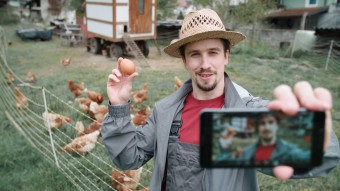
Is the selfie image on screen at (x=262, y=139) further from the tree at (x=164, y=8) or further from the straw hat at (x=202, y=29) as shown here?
the tree at (x=164, y=8)

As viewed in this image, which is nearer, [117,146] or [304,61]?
[117,146]

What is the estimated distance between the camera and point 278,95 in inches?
32.0

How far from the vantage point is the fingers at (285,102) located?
2.50ft

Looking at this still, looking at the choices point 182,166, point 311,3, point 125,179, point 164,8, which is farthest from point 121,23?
point 311,3

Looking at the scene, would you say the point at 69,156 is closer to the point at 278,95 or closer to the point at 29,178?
the point at 29,178

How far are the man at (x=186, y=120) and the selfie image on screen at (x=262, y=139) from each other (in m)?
0.58

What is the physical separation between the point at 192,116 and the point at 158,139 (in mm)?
264

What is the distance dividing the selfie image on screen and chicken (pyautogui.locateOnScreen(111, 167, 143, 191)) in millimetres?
2234

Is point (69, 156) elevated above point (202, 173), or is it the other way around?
point (202, 173)

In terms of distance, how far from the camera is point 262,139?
80 centimetres

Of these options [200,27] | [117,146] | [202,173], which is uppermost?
[200,27]

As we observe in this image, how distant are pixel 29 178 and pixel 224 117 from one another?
3382 millimetres

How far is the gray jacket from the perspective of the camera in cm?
137

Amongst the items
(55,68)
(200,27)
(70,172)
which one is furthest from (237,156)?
(55,68)
